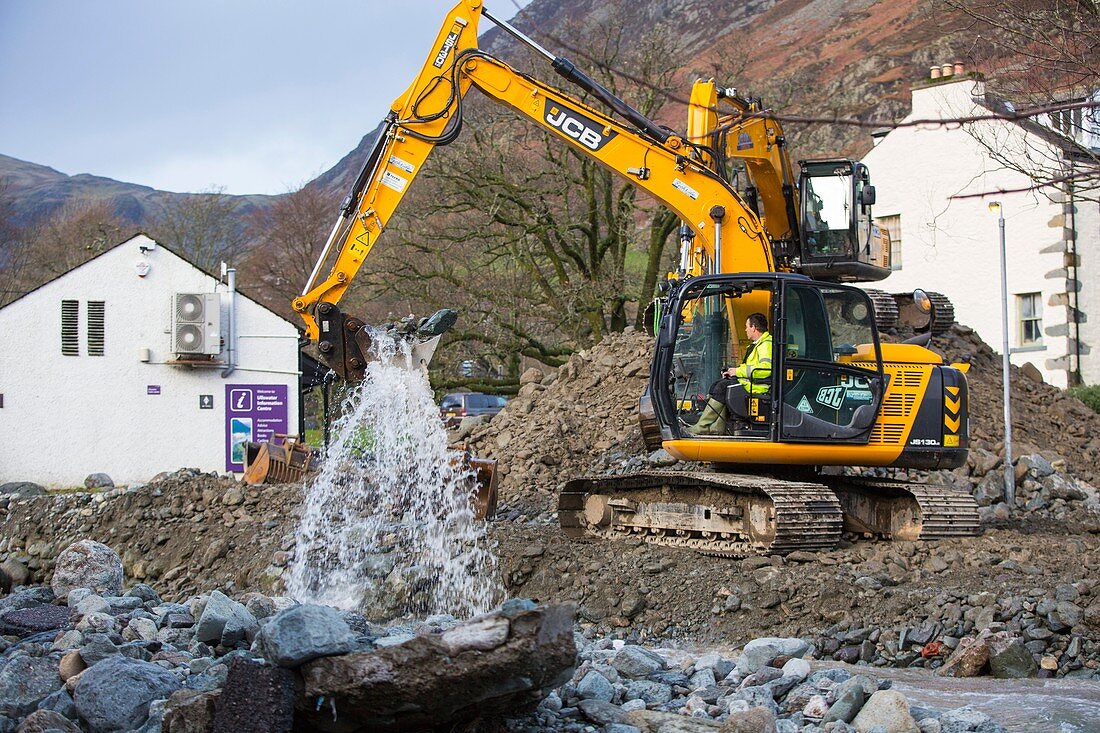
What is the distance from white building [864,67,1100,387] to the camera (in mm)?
26109

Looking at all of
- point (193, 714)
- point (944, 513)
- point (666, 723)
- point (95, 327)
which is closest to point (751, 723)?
point (666, 723)

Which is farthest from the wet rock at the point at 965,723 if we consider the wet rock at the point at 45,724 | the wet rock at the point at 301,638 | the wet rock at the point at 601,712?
the wet rock at the point at 45,724

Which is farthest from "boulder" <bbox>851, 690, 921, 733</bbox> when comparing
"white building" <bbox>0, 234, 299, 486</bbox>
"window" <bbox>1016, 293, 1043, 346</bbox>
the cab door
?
"window" <bbox>1016, 293, 1043, 346</bbox>

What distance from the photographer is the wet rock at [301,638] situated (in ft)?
16.4

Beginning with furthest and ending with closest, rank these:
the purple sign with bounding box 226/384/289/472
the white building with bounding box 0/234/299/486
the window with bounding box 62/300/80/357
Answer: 1. the window with bounding box 62/300/80/357
2. the purple sign with bounding box 226/384/289/472
3. the white building with bounding box 0/234/299/486

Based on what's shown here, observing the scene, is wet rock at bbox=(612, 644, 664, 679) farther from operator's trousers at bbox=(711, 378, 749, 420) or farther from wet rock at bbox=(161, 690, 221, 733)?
operator's trousers at bbox=(711, 378, 749, 420)

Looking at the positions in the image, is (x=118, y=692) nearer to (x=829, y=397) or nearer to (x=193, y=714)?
(x=193, y=714)

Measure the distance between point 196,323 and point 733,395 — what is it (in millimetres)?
13890

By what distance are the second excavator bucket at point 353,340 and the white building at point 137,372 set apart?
10.9 metres

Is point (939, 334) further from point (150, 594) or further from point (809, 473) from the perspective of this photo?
point (150, 594)

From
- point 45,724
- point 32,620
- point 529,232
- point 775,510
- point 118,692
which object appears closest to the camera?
point 45,724

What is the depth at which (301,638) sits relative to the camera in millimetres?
5035

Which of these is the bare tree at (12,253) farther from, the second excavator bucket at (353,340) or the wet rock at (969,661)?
the wet rock at (969,661)

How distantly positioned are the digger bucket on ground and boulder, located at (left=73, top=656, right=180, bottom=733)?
35.5 ft
